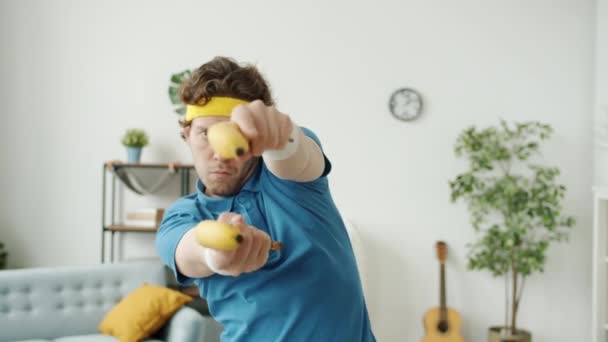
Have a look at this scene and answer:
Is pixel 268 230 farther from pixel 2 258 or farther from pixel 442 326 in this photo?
pixel 2 258

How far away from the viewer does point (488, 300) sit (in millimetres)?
4613

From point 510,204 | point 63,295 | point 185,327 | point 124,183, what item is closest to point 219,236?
point 185,327

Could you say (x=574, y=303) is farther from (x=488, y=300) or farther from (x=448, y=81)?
(x=448, y=81)

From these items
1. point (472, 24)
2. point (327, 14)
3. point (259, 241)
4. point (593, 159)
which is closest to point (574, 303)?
point (593, 159)

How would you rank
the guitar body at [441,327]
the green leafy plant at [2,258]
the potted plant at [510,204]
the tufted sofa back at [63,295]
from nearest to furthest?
the tufted sofa back at [63,295] < the potted plant at [510,204] < the guitar body at [441,327] < the green leafy plant at [2,258]

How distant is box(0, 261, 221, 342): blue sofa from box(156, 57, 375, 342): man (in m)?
2.51

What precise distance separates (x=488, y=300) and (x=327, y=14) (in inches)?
86.5

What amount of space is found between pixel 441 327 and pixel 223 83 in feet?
12.1

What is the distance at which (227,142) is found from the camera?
736 mm

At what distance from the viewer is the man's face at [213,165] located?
114 centimetres

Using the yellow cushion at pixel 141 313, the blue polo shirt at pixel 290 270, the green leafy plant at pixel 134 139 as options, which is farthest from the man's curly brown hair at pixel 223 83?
the green leafy plant at pixel 134 139

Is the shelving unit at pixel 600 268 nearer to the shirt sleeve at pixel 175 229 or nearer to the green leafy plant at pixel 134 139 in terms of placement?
the green leafy plant at pixel 134 139

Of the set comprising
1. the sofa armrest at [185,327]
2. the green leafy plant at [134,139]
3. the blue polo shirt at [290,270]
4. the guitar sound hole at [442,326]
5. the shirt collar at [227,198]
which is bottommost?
the guitar sound hole at [442,326]

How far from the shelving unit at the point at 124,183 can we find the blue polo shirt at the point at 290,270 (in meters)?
3.25
